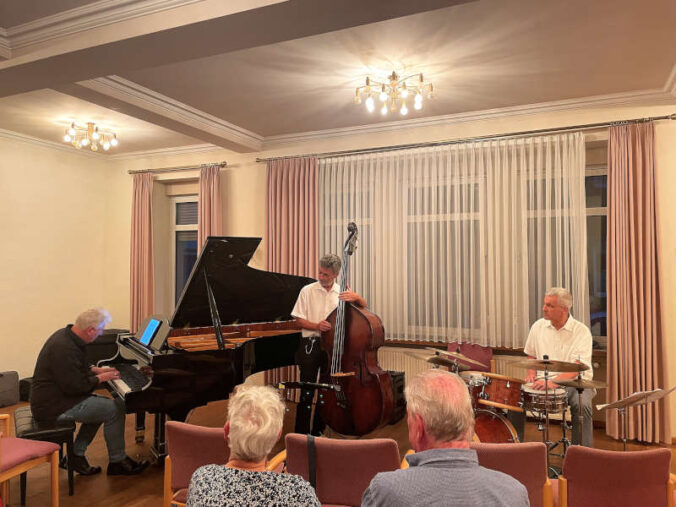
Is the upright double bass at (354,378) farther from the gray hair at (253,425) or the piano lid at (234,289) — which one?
the gray hair at (253,425)

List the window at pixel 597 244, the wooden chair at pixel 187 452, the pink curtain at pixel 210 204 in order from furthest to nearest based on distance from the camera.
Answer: the pink curtain at pixel 210 204, the window at pixel 597 244, the wooden chair at pixel 187 452

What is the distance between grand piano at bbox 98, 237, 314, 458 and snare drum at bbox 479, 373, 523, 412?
1724 millimetres

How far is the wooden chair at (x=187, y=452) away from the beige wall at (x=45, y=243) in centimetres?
502

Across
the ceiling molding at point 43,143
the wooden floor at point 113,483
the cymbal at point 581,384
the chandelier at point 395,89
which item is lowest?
the wooden floor at point 113,483

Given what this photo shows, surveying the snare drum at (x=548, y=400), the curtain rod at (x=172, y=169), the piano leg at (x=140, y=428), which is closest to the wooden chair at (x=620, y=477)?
the snare drum at (x=548, y=400)

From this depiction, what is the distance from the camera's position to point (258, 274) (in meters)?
4.61

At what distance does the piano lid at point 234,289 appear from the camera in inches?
157

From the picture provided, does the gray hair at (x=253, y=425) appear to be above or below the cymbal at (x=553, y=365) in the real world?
above

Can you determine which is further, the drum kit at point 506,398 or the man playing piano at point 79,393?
the man playing piano at point 79,393

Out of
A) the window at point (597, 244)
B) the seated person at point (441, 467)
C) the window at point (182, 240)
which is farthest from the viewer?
the window at point (182, 240)

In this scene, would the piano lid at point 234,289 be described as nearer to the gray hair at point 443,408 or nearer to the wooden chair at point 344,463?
the wooden chair at point 344,463

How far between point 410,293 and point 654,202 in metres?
2.40

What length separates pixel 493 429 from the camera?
3.72 meters

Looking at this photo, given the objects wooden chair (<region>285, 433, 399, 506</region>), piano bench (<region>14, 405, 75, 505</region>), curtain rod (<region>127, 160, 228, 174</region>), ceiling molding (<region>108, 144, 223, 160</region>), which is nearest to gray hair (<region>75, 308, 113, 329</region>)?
piano bench (<region>14, 405, 75, 505</region>)
